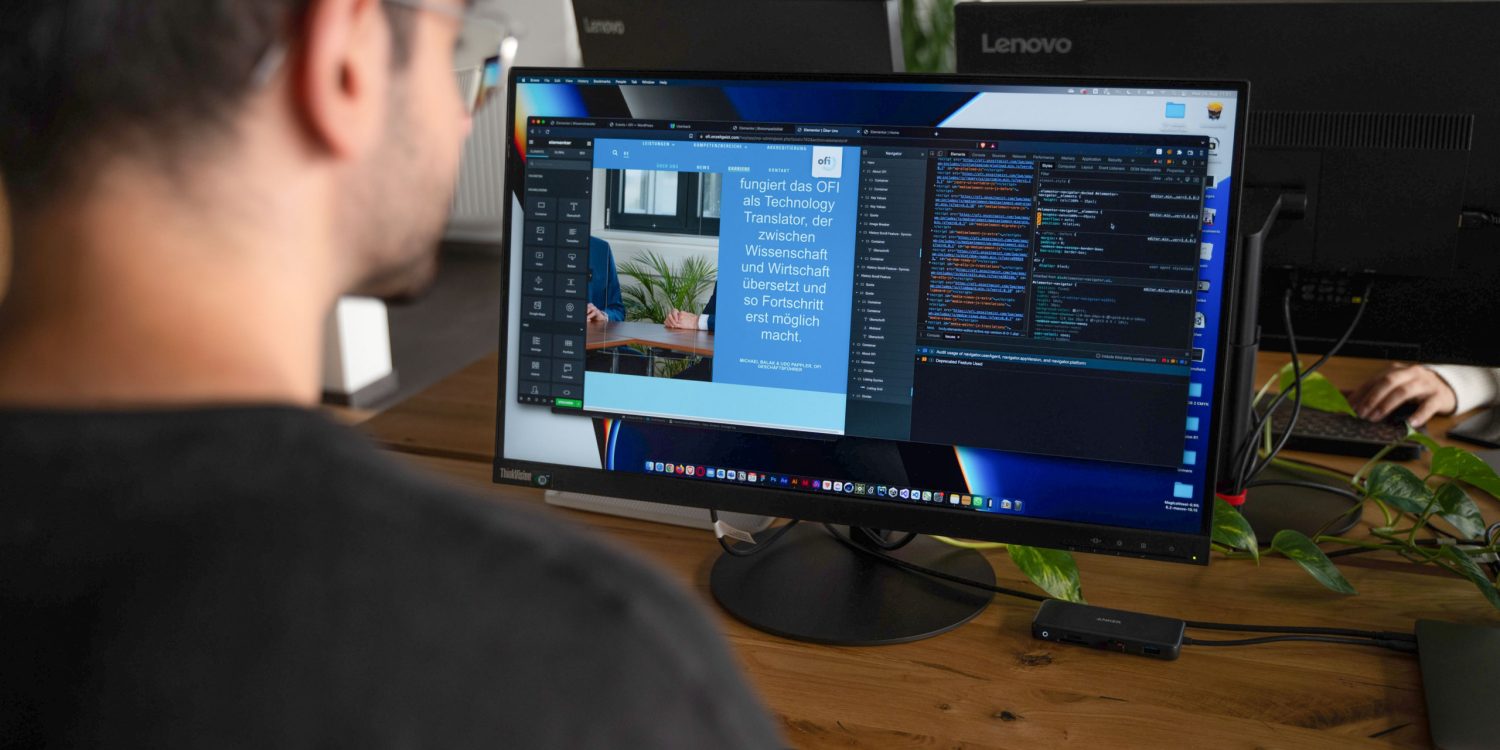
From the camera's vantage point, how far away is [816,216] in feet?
3.30

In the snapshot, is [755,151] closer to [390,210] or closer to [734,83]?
[734,83]

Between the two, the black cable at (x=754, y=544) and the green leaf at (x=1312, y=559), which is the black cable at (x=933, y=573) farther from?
the green leaf at (x=1312, y=559)

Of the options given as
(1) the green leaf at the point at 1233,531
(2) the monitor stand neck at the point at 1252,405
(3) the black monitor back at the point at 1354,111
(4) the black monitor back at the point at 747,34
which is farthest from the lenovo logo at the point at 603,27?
(1) the green leaf at the point at 1233,531

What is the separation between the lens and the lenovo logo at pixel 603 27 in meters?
1.48

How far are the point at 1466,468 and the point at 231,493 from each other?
1123 mm

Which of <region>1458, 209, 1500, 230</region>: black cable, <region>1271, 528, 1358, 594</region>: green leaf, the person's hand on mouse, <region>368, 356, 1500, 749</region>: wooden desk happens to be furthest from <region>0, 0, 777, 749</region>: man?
the person's hand on mouse

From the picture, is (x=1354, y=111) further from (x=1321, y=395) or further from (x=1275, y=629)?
(x=1275, y=629)

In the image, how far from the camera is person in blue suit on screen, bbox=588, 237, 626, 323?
3.49 ft

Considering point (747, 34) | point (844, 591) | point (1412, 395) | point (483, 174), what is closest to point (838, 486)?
point (844, 591)

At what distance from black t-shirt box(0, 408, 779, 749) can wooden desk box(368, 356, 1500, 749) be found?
51 centimetres

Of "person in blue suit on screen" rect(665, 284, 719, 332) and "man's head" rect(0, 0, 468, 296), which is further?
"person in blue suit on screen" rect(665, 284, 719, 332)

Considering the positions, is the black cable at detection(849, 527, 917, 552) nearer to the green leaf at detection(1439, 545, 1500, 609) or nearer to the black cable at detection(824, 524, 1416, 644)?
the black cable at detection(824, 524, 1416, 644)

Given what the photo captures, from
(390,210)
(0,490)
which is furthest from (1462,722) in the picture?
(0,490)

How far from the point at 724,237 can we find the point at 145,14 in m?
0.62
